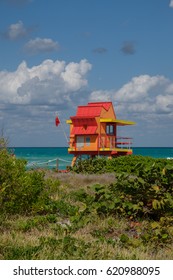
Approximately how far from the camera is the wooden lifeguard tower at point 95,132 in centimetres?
4341

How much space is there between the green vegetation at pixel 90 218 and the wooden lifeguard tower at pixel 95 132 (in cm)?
3090

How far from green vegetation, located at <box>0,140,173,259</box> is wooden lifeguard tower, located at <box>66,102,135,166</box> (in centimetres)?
3090

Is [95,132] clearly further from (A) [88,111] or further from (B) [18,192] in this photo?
(B) [18,192]

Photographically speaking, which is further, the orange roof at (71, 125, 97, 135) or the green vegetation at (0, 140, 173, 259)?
the orange roof at (71, 125, 97, 135)

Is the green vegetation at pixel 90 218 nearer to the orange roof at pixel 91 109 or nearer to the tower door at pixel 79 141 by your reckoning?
the tower door at pixel 79 141

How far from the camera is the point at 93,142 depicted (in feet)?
143

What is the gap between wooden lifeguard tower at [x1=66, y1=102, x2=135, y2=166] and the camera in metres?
43.4

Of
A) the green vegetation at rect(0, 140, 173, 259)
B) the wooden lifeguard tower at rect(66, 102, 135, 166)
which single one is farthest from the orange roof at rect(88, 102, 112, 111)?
the green vegetation at rect(0, 140, 173, 259)

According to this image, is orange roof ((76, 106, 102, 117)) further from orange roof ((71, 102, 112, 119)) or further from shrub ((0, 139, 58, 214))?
shrub ((0, 139, 58, 214))

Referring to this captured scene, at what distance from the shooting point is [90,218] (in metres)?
9.59

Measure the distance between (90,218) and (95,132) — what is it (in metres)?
33.8
